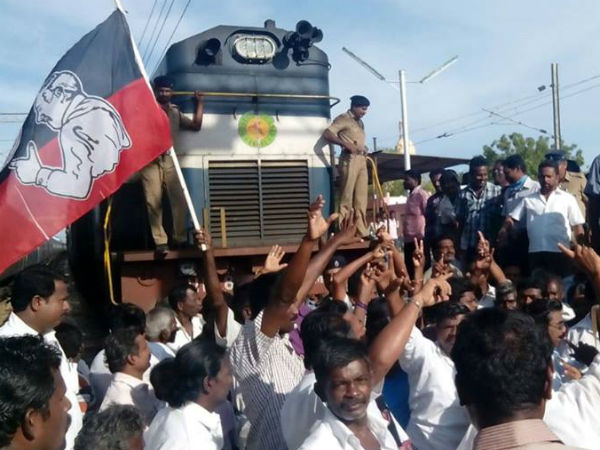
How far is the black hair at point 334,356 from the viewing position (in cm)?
286

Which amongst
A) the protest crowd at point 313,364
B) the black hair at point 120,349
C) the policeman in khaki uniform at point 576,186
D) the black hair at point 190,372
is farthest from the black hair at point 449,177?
the black hair at point 190,372

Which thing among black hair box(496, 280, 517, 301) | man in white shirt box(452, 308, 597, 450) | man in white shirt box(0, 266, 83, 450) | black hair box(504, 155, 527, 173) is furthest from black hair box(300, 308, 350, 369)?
black hair box(504, 155, 527, 173)

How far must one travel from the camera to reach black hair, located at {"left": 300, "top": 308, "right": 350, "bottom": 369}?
10.5 feet

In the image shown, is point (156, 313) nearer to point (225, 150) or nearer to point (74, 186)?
point (74, 186)

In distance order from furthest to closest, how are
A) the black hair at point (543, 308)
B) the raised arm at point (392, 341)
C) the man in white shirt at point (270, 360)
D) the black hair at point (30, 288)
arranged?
the black hair at point (543, 308)
the black hair at point (30, 288)
the man in white shirt at point (270, 360)
the raised arm at point (392, 341)

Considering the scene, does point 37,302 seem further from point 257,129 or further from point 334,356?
point 257,129

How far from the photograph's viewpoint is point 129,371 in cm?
401

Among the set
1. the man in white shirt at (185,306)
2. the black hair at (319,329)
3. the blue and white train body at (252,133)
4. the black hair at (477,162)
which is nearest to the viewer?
the black hair at (319,329)

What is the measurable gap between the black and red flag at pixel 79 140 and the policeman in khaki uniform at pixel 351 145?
3192mm

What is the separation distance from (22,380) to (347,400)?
3.74 ft

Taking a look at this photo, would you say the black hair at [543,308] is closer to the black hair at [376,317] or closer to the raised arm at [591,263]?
the raised arm at [591,263]

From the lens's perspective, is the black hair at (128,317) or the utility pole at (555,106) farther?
the utility pole at (555,106)

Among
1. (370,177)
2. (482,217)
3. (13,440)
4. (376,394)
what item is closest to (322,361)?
(376,394)

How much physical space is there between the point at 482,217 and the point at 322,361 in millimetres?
5020
